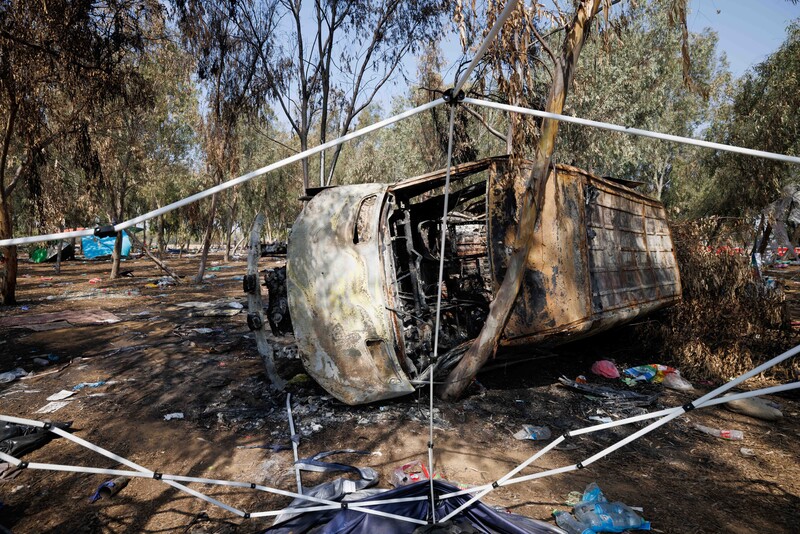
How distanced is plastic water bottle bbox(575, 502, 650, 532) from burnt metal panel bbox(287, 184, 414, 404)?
1.76 meters

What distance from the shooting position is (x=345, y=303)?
4.21 m

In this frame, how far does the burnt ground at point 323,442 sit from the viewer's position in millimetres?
3014

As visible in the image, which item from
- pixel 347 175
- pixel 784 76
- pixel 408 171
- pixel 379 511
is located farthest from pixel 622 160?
pixel 379 511

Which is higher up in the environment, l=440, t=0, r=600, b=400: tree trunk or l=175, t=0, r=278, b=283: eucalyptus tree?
l=175, t=0, r=278, b=283: eucalyptus tree

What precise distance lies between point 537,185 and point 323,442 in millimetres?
3274

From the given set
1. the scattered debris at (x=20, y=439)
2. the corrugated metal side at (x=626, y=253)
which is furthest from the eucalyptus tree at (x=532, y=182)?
the scattered debris at (x=20, y=439)

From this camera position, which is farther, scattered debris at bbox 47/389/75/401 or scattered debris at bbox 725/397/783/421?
scattered debris at bbox 47/389/75/401

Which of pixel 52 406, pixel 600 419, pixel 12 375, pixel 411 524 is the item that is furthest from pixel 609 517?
pixel 12 375

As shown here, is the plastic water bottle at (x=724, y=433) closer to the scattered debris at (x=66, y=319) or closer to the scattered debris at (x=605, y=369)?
the scattered debris at (x=605, y=369)

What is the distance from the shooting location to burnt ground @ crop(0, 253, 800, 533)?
3.01 m

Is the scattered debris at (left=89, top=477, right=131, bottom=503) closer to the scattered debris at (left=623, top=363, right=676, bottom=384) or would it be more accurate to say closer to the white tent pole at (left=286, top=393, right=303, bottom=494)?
the white tent pole at (left=286, top=393, right=303, bottom=494)

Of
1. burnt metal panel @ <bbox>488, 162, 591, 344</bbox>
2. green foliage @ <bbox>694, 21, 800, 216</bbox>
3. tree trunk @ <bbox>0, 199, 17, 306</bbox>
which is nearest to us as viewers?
burnt metal panel @ <bbox>488, 162, 591, 344</bbox>

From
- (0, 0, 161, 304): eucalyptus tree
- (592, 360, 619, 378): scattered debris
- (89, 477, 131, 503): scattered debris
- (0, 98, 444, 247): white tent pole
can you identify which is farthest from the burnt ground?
(0, 0, 161, 304): eucalyptus tree

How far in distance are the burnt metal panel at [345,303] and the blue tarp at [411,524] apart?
136cm
